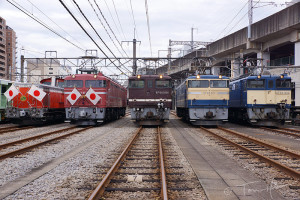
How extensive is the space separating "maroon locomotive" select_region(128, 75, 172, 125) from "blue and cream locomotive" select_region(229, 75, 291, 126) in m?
4.90

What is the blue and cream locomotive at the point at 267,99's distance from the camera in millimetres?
17984

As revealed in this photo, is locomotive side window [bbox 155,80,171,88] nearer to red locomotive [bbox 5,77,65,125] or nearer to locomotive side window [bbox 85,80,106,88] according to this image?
locomotive side window [bbox 85,80,106,88]

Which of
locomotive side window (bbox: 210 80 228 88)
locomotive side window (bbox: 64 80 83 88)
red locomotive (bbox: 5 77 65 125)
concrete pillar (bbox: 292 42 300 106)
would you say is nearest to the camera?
red locomotive (bbox: 5 77 65 125)

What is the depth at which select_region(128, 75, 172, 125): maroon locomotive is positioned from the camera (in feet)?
58.9

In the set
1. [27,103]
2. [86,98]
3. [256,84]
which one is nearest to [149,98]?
[86,98]

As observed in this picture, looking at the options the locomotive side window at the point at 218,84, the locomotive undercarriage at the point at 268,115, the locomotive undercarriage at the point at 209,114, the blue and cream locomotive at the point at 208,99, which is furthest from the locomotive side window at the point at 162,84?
the locomotive undercarriage at the point at 268,115

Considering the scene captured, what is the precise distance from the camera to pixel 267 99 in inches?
715

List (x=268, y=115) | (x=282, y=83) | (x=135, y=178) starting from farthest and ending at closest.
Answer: (x=282, y=83), (x=268, y=115), (x=135, y=178)

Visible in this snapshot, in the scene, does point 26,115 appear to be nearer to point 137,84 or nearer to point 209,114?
point 137,84

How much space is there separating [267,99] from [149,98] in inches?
280

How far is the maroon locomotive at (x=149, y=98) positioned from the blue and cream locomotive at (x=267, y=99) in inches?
193

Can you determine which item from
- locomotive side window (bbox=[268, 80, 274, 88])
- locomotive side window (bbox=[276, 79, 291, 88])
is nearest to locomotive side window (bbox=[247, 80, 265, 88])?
locomotive side window (bbox=[268, 80, 274, 88])

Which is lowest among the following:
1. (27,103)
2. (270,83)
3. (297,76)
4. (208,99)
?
(27,103)

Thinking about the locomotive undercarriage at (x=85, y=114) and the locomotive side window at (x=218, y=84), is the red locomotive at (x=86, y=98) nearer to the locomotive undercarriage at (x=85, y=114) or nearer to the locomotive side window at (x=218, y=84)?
the locomotive undercarriage at (x=85, y=114)
